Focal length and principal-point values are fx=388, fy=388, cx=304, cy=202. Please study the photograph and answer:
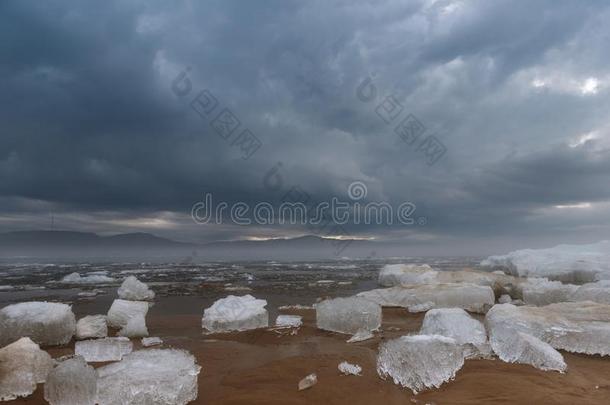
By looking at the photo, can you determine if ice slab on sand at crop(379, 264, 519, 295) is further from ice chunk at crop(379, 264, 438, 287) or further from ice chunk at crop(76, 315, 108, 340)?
ice chunk at crop(76, 315, 108, 340)

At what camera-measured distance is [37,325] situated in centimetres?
636

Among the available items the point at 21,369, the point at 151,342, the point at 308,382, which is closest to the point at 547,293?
the point at 308,382

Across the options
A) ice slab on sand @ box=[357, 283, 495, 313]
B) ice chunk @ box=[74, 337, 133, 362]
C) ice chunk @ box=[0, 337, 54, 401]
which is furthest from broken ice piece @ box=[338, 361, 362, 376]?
ice slab on sand @ box=[357, 283, 495, 313]

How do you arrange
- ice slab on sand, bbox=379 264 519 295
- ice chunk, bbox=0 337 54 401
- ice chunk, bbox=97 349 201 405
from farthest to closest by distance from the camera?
ice slab on sand, bbox=379 264 519 295 → ice chunk, bbox=0 337 54 401 → ice chunk, bbox=97 349 201 405

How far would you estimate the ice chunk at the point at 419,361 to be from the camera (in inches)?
164

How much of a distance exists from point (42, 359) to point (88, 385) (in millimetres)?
1174

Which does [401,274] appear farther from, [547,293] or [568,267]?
[568,267]

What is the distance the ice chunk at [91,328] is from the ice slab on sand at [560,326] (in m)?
6.54

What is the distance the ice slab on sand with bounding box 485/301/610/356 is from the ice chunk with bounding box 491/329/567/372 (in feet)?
0.12

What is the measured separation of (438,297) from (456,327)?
5273 mm

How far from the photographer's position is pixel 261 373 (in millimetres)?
4598

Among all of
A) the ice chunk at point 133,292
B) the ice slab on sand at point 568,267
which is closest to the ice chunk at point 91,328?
the ice chunk at point 133,292

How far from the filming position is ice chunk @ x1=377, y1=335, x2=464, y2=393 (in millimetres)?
4156

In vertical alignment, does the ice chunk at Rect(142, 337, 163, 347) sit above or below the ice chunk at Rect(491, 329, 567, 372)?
below
